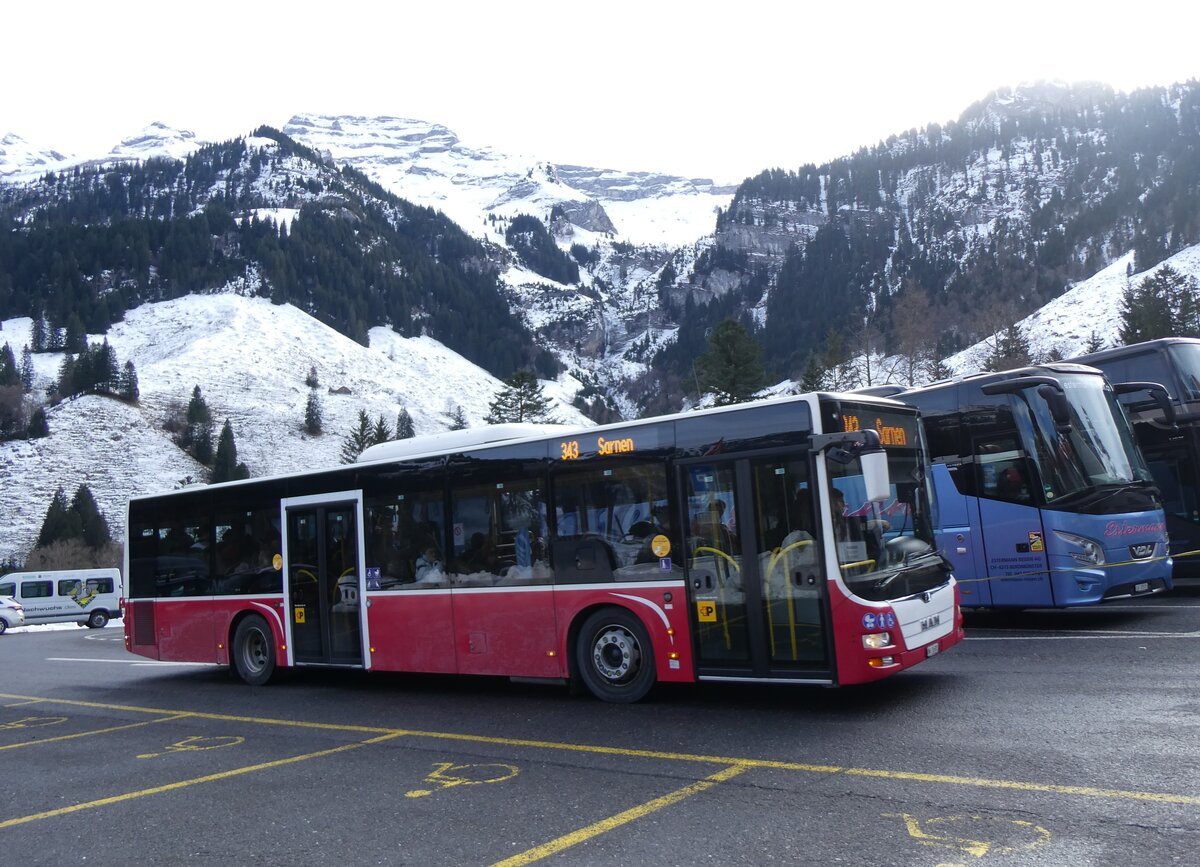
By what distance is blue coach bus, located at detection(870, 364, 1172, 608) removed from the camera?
38.9 ft

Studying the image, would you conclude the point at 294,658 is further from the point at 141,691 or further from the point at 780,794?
the point at 780,794

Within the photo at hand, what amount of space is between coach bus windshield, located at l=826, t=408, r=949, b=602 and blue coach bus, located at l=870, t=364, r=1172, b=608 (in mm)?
3098

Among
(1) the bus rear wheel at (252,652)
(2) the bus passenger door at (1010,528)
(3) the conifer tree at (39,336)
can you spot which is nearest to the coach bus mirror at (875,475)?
(2) the bus passenger door at (1010,528)

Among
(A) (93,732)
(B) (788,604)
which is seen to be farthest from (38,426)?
(B) (788,604)

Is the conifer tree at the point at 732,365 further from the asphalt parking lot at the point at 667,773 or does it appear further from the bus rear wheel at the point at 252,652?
the asphalt parking lot at the point at 667,773

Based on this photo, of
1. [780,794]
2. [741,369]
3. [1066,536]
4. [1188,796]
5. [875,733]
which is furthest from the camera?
[741,369]

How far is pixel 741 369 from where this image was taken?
6322 centimetres

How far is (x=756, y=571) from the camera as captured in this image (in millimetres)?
8391

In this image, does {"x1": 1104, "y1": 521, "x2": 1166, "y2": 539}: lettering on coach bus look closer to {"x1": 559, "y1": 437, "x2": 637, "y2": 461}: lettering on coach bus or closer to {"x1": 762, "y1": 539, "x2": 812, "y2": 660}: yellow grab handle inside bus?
{"x1": 762, "y1": 539, "x2": 812, "y2": 660}: yellow grab handle inside bus

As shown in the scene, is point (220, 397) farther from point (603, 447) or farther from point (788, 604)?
point (788, 604)

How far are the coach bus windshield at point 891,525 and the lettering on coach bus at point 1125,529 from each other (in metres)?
3.76

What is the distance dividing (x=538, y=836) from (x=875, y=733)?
3.21 m

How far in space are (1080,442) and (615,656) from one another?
6.89 metres

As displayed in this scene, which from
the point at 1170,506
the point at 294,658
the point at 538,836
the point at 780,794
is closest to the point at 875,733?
the point at 780,794
